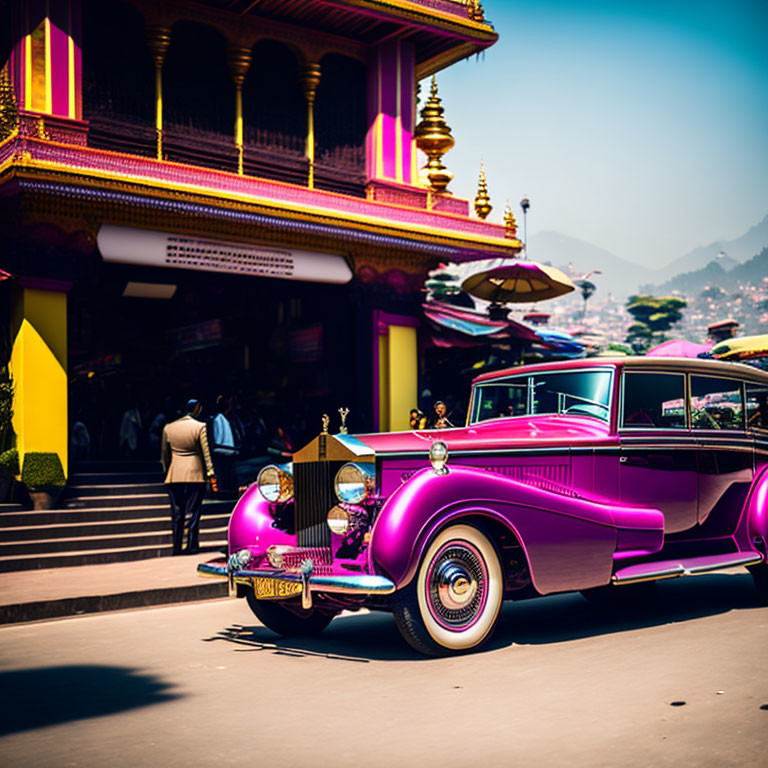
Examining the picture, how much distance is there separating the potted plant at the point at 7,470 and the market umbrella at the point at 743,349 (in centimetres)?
1290

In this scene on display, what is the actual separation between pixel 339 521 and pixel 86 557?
618 centimetres

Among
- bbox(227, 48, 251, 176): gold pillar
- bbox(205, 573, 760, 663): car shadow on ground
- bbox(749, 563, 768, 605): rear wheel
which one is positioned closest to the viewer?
bbox(205, 573, 760, 663): car shadow on ground

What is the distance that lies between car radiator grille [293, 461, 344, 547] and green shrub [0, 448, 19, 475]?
7206 millimetres

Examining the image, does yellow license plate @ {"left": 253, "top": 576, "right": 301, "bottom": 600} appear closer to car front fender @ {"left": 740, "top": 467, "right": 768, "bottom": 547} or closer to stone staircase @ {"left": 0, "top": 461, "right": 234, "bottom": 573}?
car front fender @ {"left": 740, "top": 467, "right": 768, "bottom": 547}

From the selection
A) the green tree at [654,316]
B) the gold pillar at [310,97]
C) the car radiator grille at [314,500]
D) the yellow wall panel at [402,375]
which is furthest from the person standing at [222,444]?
the green tree at [654,316]

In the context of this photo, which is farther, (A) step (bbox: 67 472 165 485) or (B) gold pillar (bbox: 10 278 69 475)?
(A) step (bbox: 67 472 165 485)

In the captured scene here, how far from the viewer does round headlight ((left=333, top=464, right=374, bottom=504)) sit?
5.88 metres

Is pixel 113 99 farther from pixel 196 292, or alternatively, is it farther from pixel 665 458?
pixel 665 458

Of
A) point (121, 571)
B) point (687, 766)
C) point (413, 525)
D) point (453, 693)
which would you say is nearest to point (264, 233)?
point (121, 571)

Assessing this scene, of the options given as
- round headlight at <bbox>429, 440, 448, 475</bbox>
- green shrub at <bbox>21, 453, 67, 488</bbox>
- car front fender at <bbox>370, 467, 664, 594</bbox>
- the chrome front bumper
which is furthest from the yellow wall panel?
round headlight at <bbox>429, 440, 448, 475</bbox>

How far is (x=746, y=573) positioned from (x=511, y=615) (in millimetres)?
3221

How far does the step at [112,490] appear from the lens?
12.8m

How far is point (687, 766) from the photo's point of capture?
3691 millimetres

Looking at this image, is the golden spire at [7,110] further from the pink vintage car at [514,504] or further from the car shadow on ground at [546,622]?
the car shadow on ground at [546,622]
